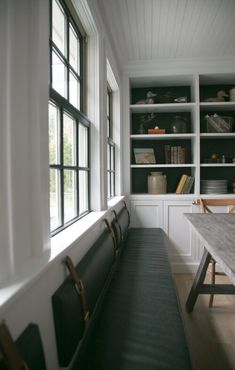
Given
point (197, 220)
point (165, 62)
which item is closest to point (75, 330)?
point (197, 220)

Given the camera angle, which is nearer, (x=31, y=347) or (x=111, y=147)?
(x=31, y=347)

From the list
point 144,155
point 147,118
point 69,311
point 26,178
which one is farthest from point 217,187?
point 26,178

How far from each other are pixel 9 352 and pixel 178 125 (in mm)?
3331

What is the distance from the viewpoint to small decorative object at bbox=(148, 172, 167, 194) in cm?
361

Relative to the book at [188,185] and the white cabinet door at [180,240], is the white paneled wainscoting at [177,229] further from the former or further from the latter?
the book at [188,185]

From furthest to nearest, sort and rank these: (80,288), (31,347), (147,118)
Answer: (147,118) < (80,288) < (31,347)

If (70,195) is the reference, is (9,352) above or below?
below

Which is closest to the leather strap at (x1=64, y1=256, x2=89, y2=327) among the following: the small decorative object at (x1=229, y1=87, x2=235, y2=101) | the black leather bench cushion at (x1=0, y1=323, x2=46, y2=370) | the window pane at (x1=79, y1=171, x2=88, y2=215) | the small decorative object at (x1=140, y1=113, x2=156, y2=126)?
the black leather bench cushion at (x1=0, y1=323, x2=46, y2=370)

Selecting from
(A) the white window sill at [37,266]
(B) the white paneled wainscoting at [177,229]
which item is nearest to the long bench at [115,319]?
(A) the white window sill at [37,266]

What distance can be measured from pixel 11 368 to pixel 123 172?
3.08 m

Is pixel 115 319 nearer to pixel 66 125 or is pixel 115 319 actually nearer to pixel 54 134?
pixel 54 134

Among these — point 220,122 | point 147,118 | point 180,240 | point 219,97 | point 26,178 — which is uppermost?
point 219,97

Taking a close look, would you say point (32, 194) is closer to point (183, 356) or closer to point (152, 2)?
point (183, 356)

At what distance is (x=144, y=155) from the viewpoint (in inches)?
150
